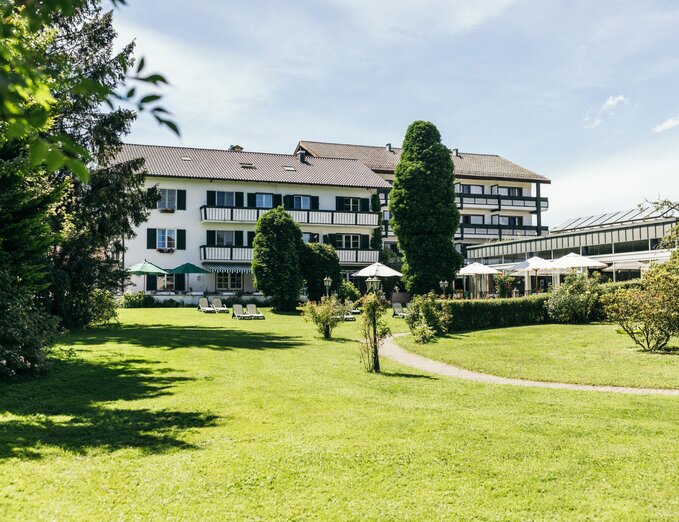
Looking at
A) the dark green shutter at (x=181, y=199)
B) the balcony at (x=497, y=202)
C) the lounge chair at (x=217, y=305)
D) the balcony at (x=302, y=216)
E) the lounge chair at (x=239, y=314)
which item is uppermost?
the balcony at (x=497, y=202)

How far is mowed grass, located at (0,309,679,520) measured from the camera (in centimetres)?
520

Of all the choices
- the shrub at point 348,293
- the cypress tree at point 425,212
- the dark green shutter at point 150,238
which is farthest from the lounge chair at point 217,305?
the cypress tree at point 425,212

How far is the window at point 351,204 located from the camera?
45.6 meters

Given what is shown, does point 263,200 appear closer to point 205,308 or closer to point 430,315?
point 205,308

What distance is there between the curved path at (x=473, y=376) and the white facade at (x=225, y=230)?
→ 961 inches

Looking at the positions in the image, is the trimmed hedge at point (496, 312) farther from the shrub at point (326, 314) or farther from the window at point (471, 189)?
the window at point (471, 189)

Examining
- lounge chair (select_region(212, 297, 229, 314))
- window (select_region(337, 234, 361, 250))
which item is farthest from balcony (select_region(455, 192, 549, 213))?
lounge chair (select_region(212, 297, 229, 314))

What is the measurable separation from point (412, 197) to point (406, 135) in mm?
4393

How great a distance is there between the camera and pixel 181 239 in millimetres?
40688

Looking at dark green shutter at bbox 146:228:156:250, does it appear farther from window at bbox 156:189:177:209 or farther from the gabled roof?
the gabled roof

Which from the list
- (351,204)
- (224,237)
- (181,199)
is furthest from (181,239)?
(351,204)

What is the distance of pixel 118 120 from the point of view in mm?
24000

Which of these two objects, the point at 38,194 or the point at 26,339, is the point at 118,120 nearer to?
the point at 38,194

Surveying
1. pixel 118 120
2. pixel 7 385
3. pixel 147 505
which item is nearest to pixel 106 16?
pixel 118 120
